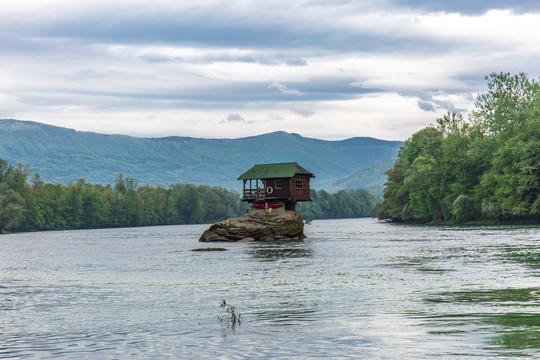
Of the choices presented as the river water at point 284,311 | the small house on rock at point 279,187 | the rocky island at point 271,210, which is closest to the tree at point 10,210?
the rocky island at point 271,210

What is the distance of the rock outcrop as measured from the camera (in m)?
74.2

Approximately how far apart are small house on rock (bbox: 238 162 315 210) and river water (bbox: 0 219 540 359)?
41.5m

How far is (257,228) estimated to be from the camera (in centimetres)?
7425

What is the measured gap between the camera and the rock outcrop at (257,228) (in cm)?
7425

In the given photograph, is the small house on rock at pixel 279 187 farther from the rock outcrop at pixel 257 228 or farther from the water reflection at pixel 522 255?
the water reflection at pixel 522 255

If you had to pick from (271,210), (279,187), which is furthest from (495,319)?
(279,187)

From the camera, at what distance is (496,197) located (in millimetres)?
96875

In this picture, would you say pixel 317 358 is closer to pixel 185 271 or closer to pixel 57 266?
pixel 185 271

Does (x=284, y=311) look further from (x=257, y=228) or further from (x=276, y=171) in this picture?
(x=276, y=171)

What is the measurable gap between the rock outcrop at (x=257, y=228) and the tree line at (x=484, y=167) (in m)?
36.9

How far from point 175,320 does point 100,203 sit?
555 feet

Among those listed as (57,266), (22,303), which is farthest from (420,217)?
(22,303)

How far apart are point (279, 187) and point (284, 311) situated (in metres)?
61.2

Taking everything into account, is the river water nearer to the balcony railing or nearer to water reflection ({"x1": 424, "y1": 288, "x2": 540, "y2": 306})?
water reflection ({"x1": 424, "y1": 288, "x2": 540, "y2": 306})
